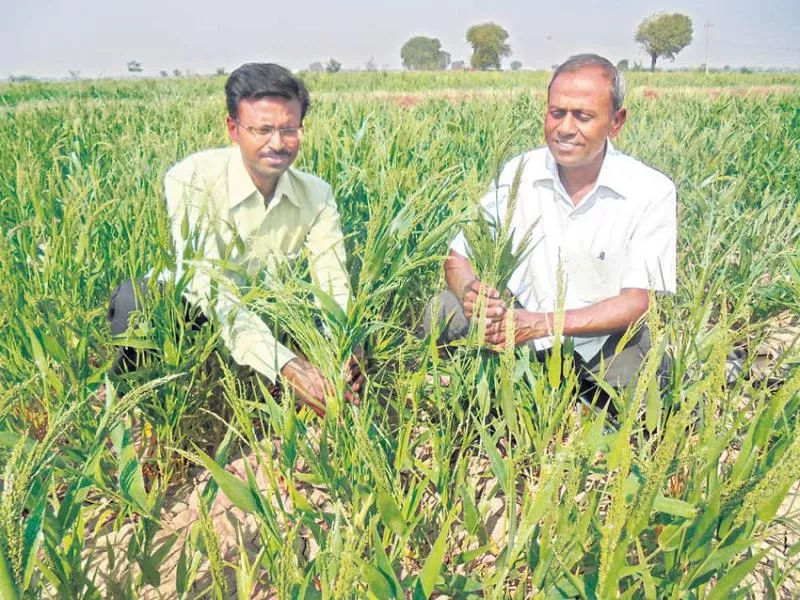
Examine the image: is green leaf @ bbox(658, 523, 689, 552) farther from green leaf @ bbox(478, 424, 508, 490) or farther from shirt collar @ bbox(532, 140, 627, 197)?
shirt collar @ bbox(532, 140, 627, 197)

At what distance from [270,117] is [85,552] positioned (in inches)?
49.0

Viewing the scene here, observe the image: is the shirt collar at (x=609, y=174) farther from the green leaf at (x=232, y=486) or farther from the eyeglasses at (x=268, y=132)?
the green leaf at (x=232, y=486)

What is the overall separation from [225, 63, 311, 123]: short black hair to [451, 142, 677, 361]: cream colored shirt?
70cm

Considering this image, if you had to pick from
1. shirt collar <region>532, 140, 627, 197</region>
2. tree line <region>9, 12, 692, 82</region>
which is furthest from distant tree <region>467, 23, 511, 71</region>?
shirt collar <region>532, 140, 627, 197</region>

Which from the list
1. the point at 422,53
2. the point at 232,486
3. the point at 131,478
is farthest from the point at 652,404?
the point at 422,53

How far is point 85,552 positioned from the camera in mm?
1378

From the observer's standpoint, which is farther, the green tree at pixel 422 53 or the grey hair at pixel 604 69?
the green tree at pixel 422 53

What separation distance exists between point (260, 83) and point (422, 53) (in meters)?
99.1

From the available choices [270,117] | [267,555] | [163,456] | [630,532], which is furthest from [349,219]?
[630,532]

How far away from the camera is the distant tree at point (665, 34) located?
66438 mm

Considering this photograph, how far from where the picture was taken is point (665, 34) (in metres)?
67.3

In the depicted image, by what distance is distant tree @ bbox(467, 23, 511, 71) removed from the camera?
7469cm

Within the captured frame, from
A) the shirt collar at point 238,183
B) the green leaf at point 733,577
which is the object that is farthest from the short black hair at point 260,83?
the green leaf at point 733,577

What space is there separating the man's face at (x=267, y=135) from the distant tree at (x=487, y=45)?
256 feet
